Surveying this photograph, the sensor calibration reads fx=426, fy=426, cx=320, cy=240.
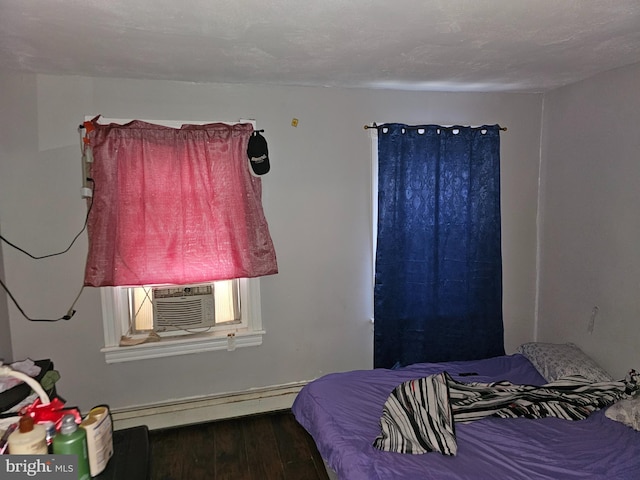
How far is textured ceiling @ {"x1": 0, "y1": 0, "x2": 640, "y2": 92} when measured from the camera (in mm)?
1660

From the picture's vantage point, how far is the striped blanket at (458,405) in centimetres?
202

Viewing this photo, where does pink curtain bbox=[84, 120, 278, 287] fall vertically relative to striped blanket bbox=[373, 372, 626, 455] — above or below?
above

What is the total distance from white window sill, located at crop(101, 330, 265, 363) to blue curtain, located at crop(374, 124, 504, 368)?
97 centimetres

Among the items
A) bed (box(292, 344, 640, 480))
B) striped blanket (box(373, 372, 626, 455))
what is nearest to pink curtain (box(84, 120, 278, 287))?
bed (box(292, 344, 640, 480))

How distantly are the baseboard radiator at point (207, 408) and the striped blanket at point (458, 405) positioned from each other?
1148 millimetres

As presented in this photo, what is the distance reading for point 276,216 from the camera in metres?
3.02

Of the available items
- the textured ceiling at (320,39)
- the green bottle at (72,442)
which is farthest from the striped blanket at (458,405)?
the textured ceiling at (320,39)

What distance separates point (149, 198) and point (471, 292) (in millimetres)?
2424

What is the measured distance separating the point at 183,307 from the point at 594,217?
2.88 metres

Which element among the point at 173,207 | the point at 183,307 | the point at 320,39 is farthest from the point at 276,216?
the point at 320,39
